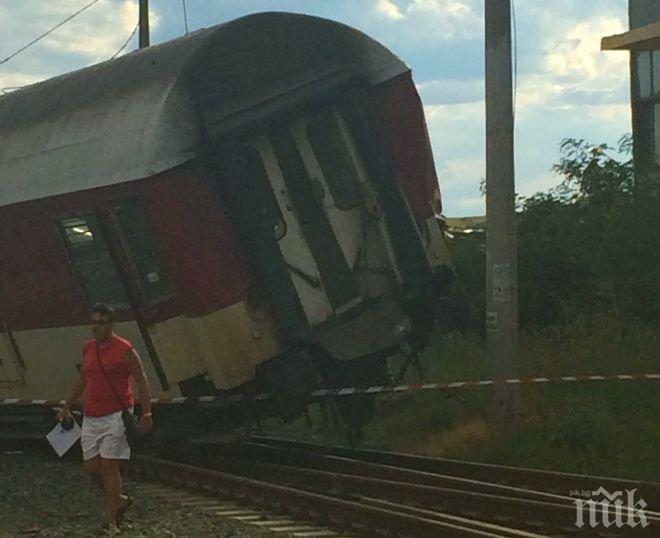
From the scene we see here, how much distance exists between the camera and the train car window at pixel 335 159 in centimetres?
1173

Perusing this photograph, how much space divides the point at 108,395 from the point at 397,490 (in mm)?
2428

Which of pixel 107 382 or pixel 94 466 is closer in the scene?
pixel 107 382

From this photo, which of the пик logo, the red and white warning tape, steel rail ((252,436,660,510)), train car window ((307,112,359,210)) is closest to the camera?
the пик logo

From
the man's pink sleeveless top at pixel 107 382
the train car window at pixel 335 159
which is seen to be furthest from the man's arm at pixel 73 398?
the train car window at pixel 335 159

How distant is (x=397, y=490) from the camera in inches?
392

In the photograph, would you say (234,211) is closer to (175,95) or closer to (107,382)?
(175,95)

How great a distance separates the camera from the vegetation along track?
333 inches

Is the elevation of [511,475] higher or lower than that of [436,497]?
lower

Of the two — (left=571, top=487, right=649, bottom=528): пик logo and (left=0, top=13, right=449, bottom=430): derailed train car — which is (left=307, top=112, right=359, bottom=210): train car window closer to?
(left=0, top=13, right=449, bottom=430): derailed train car

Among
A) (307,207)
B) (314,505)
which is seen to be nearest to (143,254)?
(307,207)

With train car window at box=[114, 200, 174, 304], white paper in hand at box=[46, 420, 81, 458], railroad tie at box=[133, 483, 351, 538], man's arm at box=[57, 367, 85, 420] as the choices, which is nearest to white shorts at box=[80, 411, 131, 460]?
man's arm at box=[57, 367, 85, 420]

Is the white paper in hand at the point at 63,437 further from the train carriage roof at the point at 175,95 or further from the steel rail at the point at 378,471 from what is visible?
the steel rail at the point at 378,471

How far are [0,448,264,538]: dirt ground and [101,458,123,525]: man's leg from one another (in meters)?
0.15

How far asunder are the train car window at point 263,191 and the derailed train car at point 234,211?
0.02m
